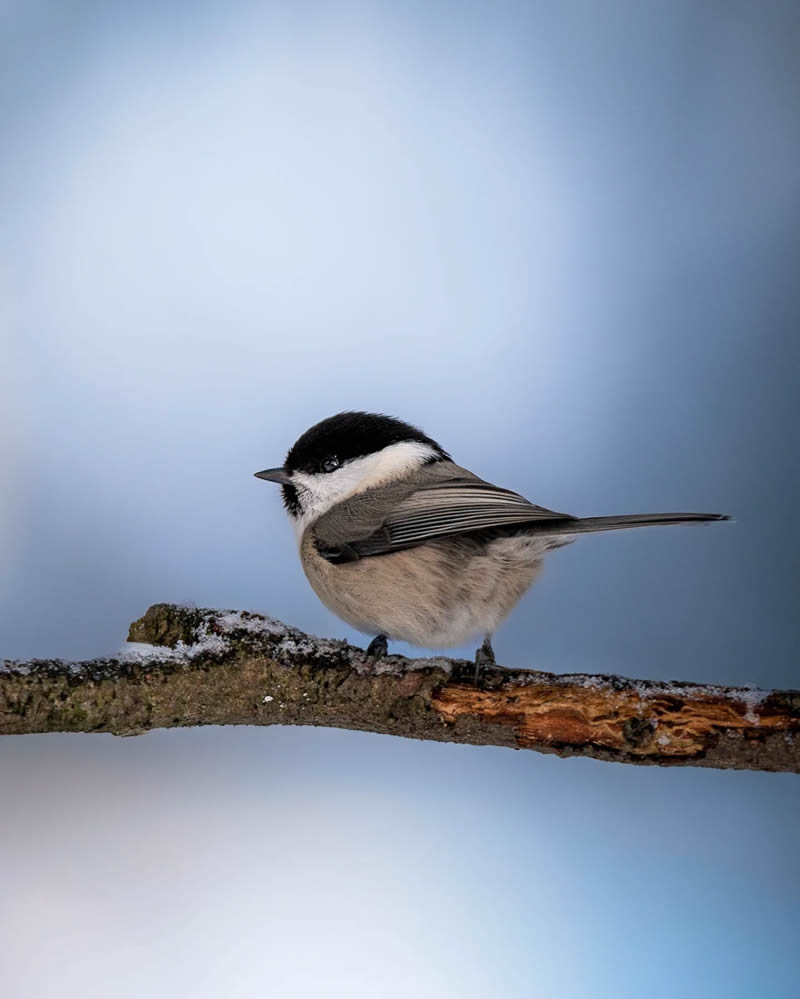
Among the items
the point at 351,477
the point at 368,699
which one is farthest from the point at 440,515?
the point at 368,699

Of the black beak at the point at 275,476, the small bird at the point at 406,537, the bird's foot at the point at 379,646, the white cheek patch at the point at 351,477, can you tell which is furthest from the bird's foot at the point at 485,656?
the black beak at the point at 275,476

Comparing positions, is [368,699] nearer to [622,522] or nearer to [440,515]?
[440,515]

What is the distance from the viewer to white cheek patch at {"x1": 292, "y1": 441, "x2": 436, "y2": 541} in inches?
75.8

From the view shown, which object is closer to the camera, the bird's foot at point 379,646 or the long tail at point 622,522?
the long tail at point 622,522

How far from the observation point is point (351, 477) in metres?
1.93

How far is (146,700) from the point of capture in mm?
1543

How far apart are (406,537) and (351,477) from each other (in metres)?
0.24

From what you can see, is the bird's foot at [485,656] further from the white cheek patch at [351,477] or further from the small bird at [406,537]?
the white cheek patch at [351,477]

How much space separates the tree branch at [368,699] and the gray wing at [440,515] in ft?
0.69

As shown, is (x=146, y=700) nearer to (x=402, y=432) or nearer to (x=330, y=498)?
(x=330, y=498)

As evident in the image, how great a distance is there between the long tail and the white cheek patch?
0.39 m

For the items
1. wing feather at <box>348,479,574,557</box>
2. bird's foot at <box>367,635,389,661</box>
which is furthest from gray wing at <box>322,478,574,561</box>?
bird's foot at <box>367,635,389,661</box>

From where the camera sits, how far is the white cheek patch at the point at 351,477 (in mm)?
1926

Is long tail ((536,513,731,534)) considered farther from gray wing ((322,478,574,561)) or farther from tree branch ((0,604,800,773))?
tree branch ((0,604,800,773))
